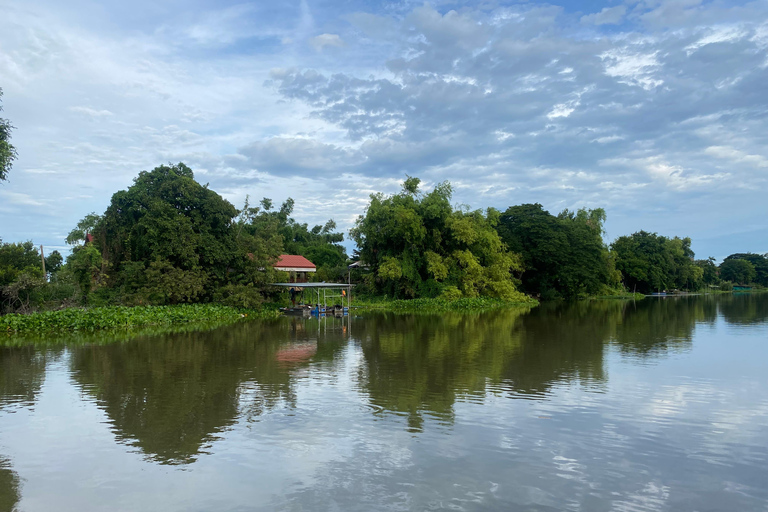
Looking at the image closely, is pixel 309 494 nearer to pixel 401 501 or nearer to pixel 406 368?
pixel 401 501

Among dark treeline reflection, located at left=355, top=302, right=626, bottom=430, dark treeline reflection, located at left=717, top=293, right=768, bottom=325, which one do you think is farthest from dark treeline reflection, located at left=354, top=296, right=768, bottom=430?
dark treeline reflection, located at left=717, top=293, right=768, bottom=325

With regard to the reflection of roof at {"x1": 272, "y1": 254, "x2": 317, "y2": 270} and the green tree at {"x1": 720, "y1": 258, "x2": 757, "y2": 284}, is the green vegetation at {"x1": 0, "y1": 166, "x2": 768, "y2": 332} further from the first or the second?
the green tree at {"x1": 720, "y1": 258, "x2": 757, "y2": 284}

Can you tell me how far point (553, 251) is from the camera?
171 feet

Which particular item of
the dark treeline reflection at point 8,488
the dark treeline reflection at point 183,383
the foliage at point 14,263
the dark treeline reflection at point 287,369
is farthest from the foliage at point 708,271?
the dark treeline reflection at point 8,488

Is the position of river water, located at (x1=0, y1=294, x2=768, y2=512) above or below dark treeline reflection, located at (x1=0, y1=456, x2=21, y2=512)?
above

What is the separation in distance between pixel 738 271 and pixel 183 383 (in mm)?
117078

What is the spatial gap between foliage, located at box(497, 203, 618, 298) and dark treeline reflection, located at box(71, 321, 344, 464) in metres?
37.4

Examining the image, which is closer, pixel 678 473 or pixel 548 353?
pixel 678 473

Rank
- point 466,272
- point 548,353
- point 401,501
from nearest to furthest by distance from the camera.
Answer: point 401,501 < point 548,353 < point 466,272

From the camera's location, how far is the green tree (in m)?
101

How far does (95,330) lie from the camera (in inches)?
945

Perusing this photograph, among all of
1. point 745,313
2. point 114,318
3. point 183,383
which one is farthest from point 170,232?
point 745,313

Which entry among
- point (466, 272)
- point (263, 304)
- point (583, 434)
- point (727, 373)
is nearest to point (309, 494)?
point (583, 434)

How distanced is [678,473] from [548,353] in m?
9.64
